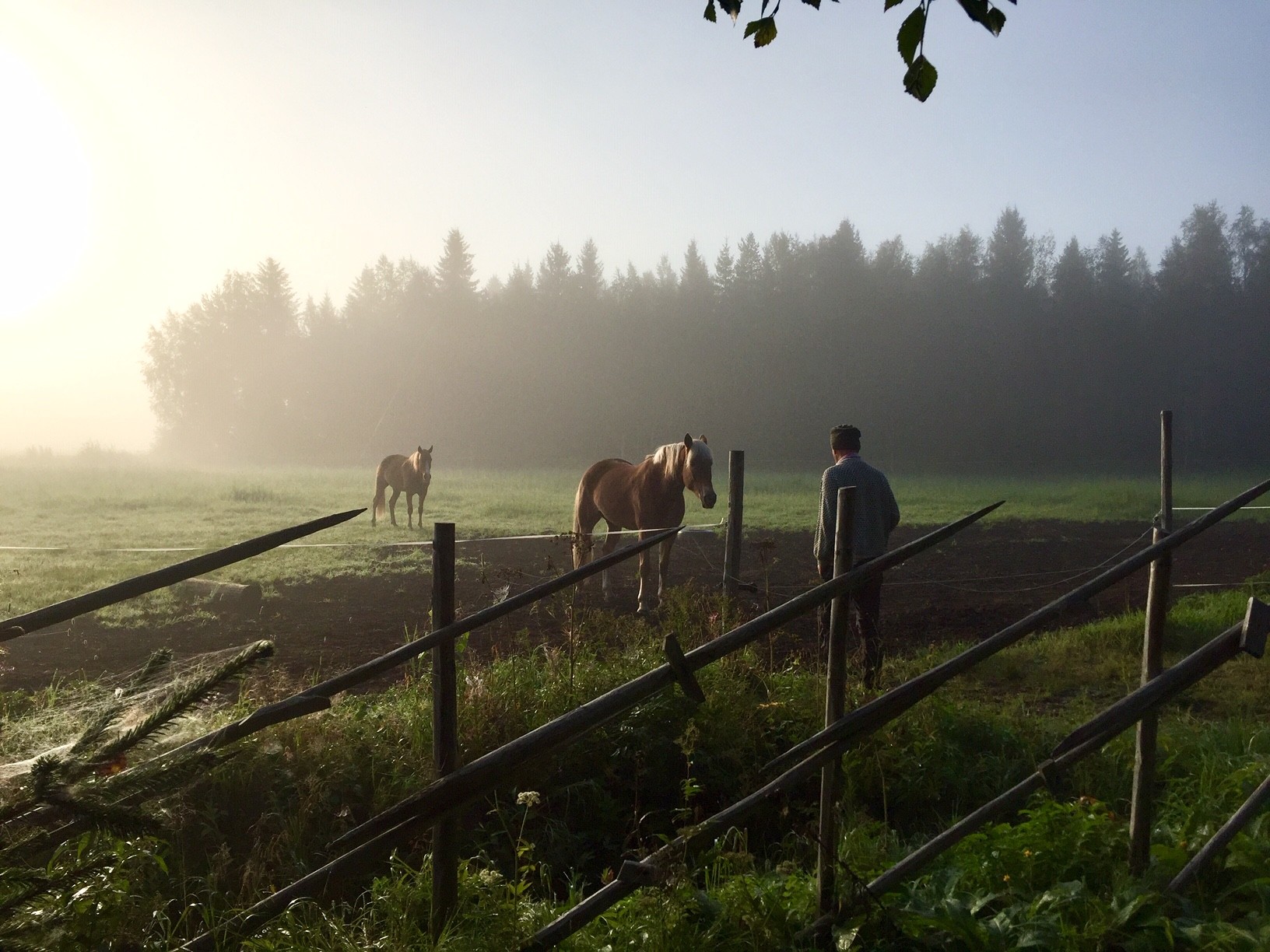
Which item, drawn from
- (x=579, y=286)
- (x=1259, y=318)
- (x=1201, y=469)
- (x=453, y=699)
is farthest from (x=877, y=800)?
(x=1259, y=318)

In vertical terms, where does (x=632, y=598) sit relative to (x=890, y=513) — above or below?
below

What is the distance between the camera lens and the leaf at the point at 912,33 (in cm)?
212

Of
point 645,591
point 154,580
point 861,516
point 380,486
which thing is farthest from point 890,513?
point 380,486

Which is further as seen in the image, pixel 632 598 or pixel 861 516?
pixel 632 598

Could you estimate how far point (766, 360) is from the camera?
163 feet

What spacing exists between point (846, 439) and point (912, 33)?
183 inches

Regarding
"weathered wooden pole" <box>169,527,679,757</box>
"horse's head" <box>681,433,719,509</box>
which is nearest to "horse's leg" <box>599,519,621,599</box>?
"horse's head" <box>681,433,719,509</box>

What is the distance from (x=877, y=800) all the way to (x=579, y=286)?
5445 cm

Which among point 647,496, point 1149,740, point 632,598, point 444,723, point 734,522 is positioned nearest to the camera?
point 444,723

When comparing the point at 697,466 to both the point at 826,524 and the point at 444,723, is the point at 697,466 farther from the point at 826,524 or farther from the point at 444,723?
the point at 444,723

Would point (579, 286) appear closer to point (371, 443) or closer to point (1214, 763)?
point (371, 443)

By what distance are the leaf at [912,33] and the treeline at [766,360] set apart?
3922 cm

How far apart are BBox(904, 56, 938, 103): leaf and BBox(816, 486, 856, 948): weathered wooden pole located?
1168mm

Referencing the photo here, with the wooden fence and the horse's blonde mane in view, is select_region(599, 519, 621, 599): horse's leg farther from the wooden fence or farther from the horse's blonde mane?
the wooden fence
